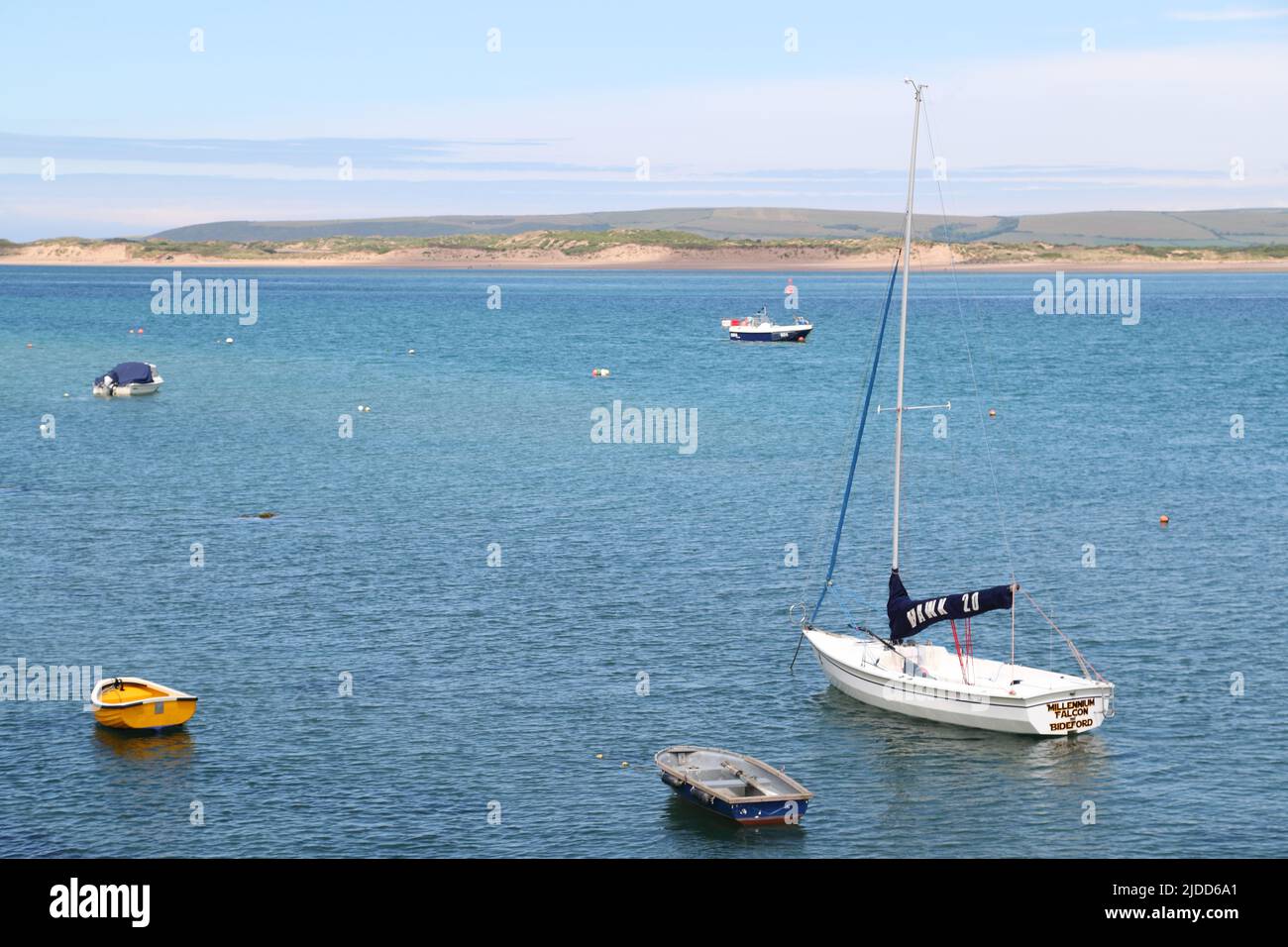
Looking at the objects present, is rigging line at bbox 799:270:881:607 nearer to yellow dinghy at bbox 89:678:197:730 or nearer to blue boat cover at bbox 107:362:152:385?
yellow dinghy at bbox 89:678:197:730

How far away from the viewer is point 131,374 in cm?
14125

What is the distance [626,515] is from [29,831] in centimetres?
4415

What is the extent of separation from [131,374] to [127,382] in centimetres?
148

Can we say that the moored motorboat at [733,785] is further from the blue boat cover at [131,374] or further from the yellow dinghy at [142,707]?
the blue boat cover at [131,374]

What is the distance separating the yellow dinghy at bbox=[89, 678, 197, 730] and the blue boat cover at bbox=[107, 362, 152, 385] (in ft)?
318

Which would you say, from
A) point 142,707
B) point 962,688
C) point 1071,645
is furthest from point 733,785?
point 142,707

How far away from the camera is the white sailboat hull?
47875mm

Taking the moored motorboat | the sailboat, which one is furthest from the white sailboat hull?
the moored motorboat

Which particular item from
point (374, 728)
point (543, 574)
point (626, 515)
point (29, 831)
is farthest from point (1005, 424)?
point (29, 831)

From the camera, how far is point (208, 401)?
13788 cm

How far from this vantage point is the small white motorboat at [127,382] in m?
Answer: 140

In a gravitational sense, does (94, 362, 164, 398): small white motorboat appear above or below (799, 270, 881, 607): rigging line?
above

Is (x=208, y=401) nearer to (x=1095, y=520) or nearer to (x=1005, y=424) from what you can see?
(x=1005, y=424)
